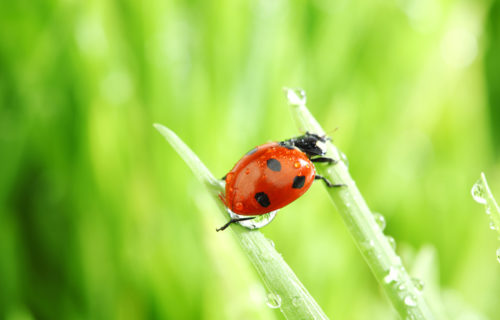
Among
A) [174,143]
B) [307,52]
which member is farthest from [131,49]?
[174,143]

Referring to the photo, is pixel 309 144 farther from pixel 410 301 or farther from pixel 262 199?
pixel 410 301

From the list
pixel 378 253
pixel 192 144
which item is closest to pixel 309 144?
pixel 378 253

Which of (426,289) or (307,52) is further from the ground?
(307,52)

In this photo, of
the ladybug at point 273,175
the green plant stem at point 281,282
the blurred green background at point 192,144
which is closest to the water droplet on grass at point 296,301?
the green plant stem at point 281,282

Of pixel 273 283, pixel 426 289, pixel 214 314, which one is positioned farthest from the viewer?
pixel 214 314

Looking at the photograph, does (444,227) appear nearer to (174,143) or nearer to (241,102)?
(241,102)

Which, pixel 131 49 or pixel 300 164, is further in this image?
pixel 131 49
